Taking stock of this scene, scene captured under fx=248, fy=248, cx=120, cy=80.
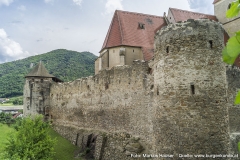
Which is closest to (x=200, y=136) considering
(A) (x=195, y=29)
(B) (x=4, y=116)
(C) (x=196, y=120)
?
(C) (x=196, y=120)

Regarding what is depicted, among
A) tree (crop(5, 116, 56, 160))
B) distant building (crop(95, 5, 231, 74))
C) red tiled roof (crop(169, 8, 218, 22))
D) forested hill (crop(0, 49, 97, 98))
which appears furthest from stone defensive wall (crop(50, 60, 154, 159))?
forested hill (crop(0, 49, 97, 98))

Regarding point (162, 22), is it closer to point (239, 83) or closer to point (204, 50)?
point (239, 83)

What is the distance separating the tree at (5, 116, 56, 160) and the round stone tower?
9.24 metres

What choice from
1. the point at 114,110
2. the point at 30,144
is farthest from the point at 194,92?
the point at 30,144

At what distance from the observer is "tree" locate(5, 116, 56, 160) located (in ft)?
51.2

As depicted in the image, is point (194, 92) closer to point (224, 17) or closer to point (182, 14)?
point (182, 14)

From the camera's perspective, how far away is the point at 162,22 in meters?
23.8

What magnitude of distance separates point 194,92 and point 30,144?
1172 cm

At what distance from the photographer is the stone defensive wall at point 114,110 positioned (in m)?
14.8

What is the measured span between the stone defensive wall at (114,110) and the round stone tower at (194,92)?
13.3 feet

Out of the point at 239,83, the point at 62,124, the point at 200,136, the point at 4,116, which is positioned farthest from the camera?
the point at 4,116

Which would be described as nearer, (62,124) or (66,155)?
(66,155)

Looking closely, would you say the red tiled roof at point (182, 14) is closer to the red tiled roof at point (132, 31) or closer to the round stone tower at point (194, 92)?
the red tiled roof at point (132, 31)

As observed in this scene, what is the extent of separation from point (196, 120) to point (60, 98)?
19.7 metres
